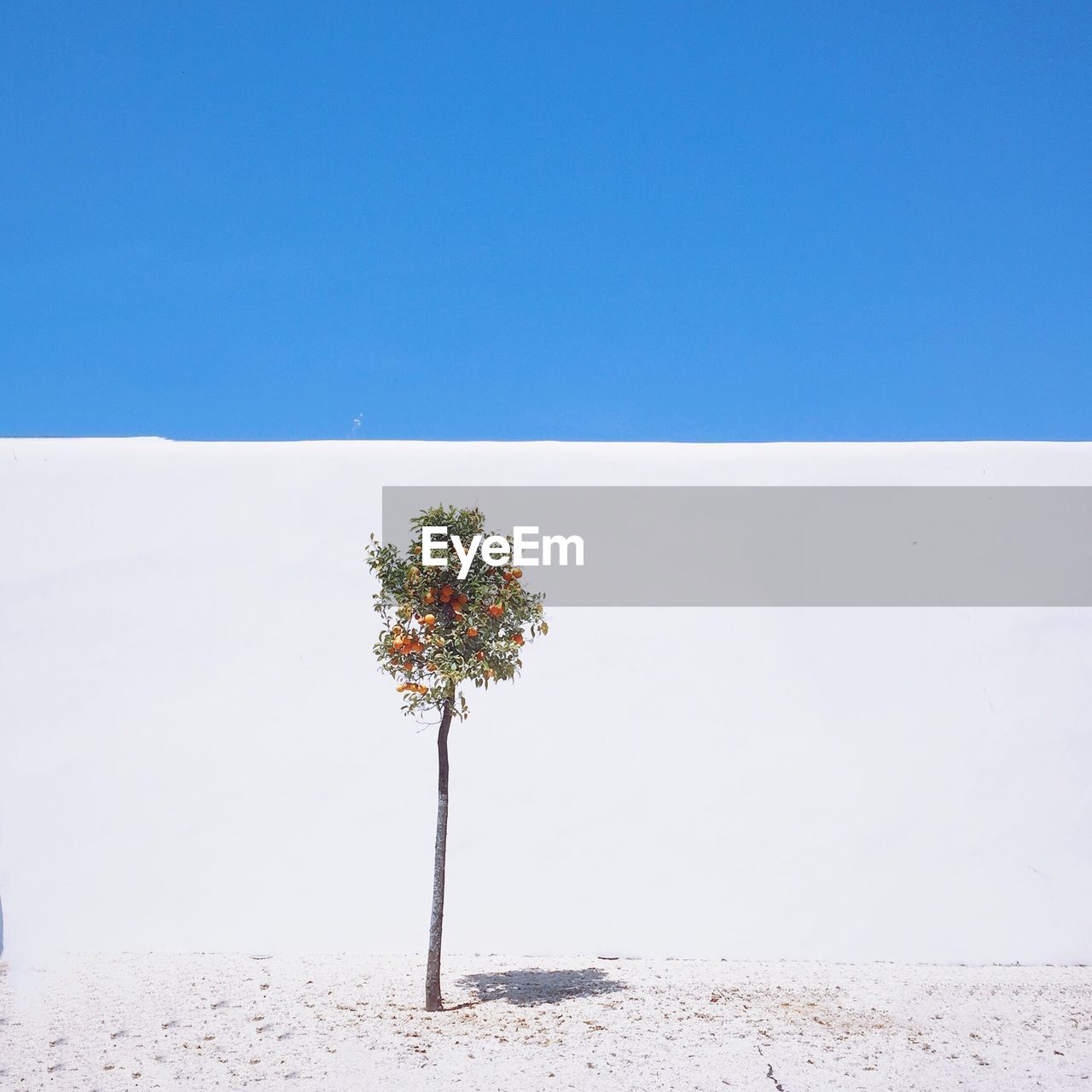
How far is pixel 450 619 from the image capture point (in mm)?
5543

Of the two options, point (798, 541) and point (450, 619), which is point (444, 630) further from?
point (798, 541)

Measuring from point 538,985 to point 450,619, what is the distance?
2270 mm

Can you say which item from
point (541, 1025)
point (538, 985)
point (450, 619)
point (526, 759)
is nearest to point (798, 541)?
point (526, 759)

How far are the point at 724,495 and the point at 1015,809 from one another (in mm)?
2942

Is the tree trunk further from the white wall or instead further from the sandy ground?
the white wall

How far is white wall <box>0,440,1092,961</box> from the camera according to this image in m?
6.75

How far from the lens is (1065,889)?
671cm

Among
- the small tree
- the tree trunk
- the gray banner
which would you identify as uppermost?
the gray banner

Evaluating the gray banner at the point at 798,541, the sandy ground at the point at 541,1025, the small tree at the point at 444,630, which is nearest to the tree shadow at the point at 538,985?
the sandy ground at the point at 541,1025

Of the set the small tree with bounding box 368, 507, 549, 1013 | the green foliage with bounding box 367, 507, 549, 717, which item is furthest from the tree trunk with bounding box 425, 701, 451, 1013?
the green foliage with bounding box 367, 507, 549, 717

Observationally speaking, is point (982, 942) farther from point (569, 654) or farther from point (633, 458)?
point (633, 458)

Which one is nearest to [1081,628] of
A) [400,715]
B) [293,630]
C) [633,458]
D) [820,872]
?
[820,872]

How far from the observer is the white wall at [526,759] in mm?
6750

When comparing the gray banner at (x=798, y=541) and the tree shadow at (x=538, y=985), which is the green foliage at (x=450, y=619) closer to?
the tree shadow at (x=538, y=985)
